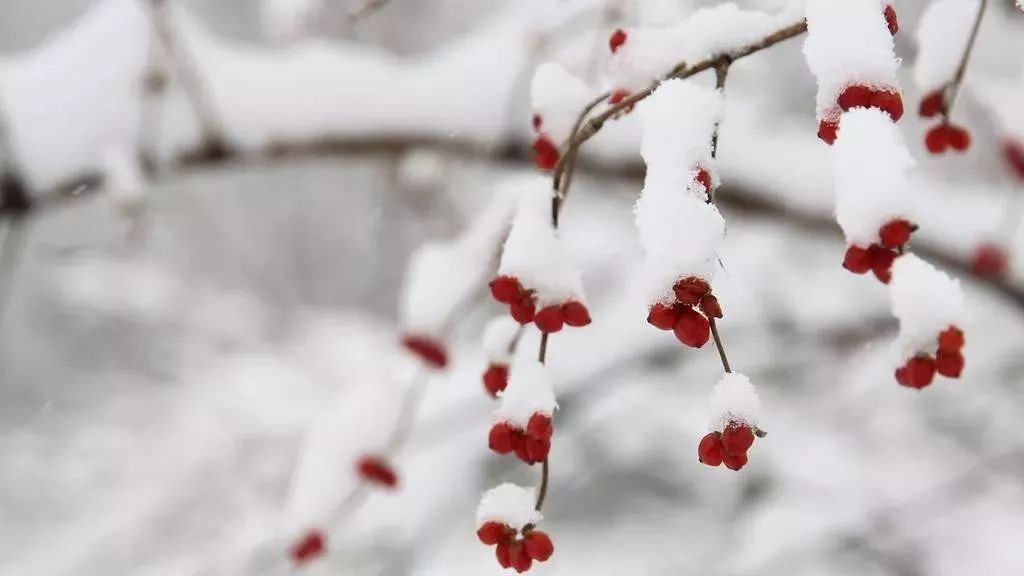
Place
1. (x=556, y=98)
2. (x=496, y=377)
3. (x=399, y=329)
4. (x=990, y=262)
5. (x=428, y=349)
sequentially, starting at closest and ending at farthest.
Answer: (x=556, y=98) → (x=496, y=377) → (x=428, y=349) → (x=990, y=262) → (x=399, y=329)

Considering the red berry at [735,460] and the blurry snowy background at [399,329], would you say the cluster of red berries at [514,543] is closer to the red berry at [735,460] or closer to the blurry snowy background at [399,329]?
the red berry at [735,460]

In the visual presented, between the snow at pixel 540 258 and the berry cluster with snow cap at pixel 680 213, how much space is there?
95 mm

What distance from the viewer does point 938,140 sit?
92cm

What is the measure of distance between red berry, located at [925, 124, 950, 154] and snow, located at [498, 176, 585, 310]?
1.57ft

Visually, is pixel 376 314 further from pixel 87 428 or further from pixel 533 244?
pixel 533 244

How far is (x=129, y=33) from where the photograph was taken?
6.04 feet

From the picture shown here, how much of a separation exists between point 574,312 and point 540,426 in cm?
11

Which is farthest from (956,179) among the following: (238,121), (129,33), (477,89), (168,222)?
(168,222)

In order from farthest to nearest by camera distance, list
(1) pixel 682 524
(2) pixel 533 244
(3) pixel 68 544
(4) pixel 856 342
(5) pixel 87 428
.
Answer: (5) pixel 87 428 < (3) pixel 68 544 < (1) pixel 682 524 < (4) pixel 856 342 < (2) pixel 533 244

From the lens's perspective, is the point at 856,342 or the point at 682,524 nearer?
the point at 856,342

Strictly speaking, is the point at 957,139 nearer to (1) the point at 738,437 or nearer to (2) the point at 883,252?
(2) the point at 883,252

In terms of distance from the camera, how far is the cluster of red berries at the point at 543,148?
0.83 m

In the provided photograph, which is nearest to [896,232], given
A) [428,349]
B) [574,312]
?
[574,312]

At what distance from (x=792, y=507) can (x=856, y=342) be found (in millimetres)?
1106
